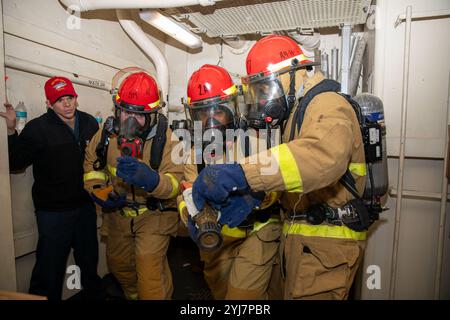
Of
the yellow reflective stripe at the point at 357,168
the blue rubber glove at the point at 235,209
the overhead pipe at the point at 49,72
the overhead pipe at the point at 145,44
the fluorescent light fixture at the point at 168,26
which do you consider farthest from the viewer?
the overhead pipe at the point at 145,44

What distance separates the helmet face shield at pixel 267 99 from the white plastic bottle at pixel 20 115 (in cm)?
199

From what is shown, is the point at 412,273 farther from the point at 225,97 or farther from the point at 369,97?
the point at 225,97

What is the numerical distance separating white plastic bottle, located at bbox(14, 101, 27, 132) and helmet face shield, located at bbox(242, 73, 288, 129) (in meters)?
1.99

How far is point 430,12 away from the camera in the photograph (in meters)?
2.40

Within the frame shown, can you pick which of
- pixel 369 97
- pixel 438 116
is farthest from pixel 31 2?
pixel 438 116

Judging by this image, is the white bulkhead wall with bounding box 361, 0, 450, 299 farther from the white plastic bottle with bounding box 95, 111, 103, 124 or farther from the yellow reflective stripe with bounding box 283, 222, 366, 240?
the white plastic bottle with bounding box 95, 111, 103, 124

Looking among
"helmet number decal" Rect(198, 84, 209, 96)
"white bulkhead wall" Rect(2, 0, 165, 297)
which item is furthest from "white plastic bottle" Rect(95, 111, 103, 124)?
"helmet number decal" Rect(198, 84, 209, 96)

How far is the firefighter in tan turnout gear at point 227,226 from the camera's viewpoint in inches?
86.6

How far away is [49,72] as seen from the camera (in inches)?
110

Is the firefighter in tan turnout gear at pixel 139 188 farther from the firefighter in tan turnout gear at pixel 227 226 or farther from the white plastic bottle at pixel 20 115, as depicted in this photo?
the white plastic bottle at pixel 20 115

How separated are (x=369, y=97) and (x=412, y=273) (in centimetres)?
167

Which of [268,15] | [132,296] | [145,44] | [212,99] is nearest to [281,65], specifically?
[212,99]

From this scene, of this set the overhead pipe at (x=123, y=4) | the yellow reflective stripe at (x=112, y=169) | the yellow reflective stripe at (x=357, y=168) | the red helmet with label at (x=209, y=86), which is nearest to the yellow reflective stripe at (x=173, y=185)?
the yellow reflective stripe at (x=112, y=169)

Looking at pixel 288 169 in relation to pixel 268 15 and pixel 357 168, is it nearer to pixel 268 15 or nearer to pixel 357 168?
A: pixel 357 168
